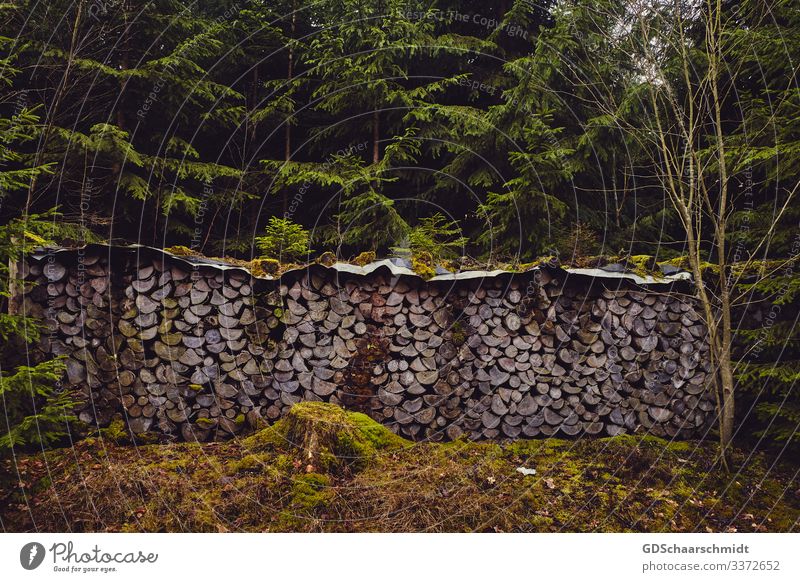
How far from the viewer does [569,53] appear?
8.15 m

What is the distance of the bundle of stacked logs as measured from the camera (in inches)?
210

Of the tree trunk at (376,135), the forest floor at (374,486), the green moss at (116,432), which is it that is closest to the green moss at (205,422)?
the forest floor at (374,486)

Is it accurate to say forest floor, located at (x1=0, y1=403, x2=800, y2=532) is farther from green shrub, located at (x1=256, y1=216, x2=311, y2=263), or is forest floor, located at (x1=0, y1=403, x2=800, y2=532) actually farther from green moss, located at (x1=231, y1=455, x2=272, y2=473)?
green shrub, located at (x1=256, y1=216, x2=311, y2=263)

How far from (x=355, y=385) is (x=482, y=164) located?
16.7 ft

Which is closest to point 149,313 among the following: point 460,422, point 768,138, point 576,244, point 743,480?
point 460,422

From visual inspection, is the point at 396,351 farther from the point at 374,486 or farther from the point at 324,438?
the point at 374,486

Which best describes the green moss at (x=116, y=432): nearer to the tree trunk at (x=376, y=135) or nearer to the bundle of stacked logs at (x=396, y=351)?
the bundle of stacked logs at (x=396, y=351)

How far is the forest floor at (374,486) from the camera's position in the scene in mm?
A: 4027

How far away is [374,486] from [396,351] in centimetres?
165

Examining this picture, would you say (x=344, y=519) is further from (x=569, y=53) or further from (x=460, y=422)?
(x=569, y=53)

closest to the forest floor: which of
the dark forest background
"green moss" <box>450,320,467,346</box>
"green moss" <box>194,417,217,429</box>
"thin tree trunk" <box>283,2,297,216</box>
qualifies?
"green moss" <box>194,417,217,429</box>

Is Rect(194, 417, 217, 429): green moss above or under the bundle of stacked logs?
under

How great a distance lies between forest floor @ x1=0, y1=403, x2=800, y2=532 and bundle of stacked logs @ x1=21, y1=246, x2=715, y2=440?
36cm
